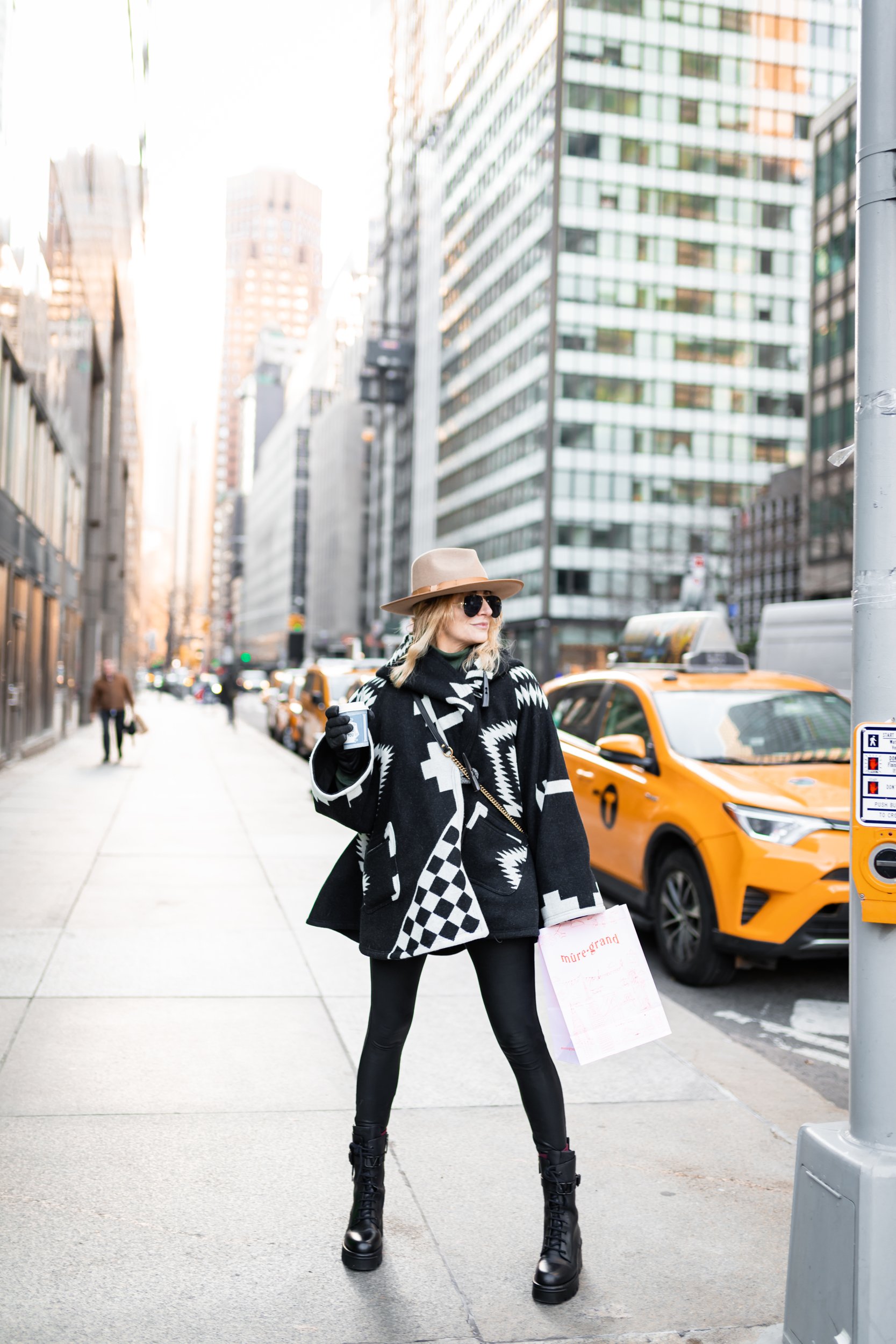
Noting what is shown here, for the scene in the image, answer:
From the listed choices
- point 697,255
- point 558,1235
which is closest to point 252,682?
point 697,255

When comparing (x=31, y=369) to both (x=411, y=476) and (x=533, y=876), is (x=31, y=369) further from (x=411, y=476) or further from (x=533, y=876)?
(x=411, y=476)

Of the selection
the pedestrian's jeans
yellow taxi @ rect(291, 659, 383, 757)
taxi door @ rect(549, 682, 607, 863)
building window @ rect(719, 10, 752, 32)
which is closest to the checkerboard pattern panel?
taxi door @ rect(549, 682, 607, 863)

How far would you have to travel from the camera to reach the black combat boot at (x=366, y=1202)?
325 centimetres

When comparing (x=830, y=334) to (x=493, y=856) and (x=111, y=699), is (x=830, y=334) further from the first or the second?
(x=493, y=856)

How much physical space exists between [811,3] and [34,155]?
68.5m

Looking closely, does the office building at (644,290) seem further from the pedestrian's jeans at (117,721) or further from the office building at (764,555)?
the pedestrian's jeans at (117,721)

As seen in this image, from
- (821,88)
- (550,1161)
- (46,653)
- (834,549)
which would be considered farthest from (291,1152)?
(821,88)

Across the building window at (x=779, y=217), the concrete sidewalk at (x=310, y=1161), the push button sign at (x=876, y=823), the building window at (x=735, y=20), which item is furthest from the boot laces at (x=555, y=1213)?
the building window at (x=735, y=20)

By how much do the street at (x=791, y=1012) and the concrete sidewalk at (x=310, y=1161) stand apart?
0.80ft

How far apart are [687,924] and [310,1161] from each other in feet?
11.1

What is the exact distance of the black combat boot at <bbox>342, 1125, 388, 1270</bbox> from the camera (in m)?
3.25

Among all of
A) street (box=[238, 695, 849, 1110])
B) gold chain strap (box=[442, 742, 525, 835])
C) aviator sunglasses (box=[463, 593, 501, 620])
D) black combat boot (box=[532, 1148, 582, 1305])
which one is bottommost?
street (box=[238, 695, 849, 1110])

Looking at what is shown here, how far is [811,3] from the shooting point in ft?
242

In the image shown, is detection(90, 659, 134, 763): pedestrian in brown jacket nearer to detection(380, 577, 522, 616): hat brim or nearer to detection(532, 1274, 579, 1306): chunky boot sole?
detection(380, 577, 522, 616): hat brim
